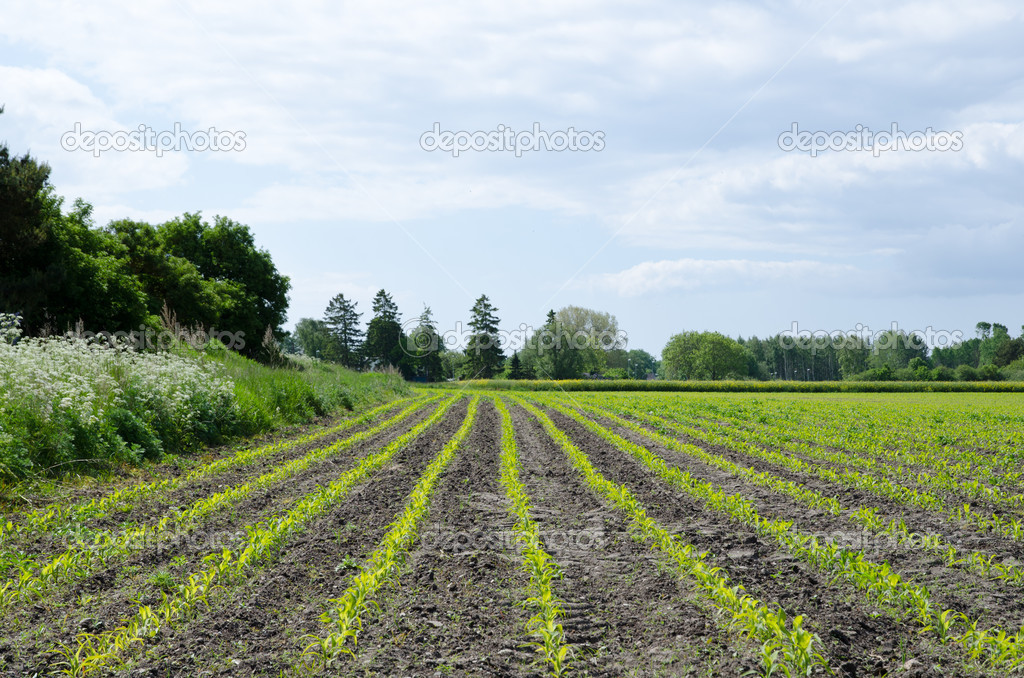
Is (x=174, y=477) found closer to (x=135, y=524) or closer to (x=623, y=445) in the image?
(x=135, y=524)

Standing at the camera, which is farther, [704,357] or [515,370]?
[704,357]

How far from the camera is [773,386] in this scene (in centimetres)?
7025

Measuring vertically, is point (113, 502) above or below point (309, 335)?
below

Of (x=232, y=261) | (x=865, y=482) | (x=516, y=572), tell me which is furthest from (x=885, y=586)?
(x=232, y=261)

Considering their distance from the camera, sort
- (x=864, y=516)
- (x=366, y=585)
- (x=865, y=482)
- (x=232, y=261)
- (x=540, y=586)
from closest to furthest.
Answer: (x=366, y=585) < (x=540, y=586) < (x=864, y=516) < (x=865, y=482) < (x=232, y=261)

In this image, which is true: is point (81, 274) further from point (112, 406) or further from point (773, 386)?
point (773, 386)

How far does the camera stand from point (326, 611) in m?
5.75

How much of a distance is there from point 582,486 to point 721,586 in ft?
18.5

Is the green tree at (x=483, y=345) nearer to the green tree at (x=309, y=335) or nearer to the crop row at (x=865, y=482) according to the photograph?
the green tree at (x=309, y=335)

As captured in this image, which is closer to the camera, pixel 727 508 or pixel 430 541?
pixel 430 541

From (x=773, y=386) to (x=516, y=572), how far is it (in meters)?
68.8

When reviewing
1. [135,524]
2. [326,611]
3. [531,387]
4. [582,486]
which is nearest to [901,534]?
[582,486]

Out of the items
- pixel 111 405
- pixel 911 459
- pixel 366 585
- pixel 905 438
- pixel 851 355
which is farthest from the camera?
pixel 851 355

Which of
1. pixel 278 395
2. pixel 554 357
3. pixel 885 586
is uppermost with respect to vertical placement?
pixel 554 357
